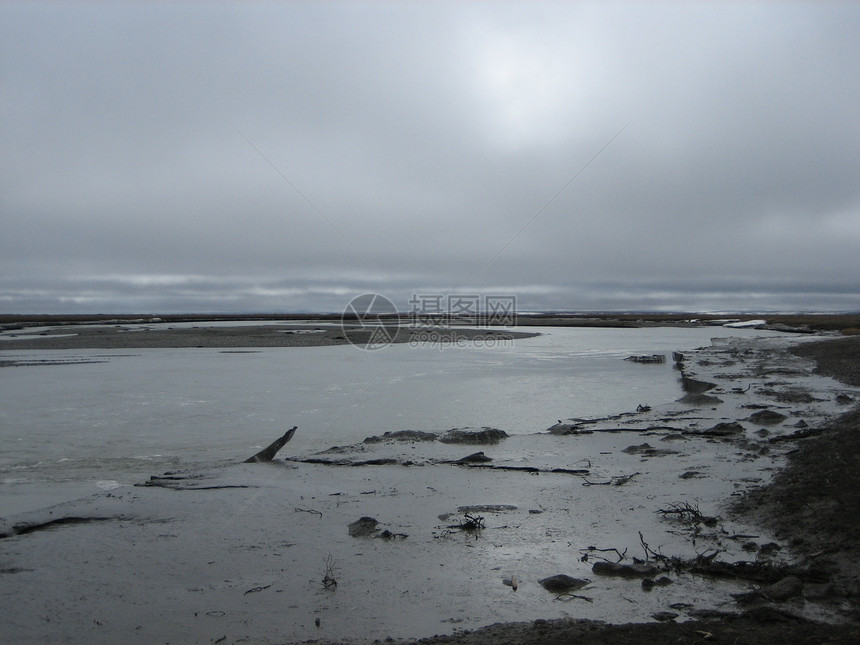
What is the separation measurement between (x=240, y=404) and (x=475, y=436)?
23.0 ft

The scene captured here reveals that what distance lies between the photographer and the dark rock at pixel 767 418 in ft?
37.7

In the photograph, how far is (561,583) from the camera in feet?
15.5

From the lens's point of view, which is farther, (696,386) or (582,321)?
(582,321)

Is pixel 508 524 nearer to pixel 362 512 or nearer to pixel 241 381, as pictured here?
pixel 362 512

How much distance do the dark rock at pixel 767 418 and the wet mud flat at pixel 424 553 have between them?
177 centimetres

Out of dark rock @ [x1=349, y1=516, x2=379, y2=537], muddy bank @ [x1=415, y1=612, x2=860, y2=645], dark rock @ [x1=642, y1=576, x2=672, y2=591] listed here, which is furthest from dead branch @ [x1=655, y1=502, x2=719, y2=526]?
dark rock @ [x1=349, y1=516, x2=379, y2=537]

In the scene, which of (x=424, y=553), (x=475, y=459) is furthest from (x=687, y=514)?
(x=475, y=459)

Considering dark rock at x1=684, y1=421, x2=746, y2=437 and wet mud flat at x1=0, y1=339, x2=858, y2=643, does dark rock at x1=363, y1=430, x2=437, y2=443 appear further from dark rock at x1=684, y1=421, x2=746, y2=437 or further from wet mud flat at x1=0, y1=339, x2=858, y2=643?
dark rock at x1=684, y1=421, x2=746, y2=437

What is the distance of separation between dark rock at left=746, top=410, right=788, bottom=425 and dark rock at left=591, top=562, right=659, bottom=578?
7.97 m

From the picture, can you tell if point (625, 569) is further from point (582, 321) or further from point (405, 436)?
point (582, 321)

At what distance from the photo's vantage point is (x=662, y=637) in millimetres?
3791

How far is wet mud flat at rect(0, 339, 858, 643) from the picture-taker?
165 inches

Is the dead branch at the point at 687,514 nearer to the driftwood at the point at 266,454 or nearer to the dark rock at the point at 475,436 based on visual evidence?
the dark rock at the point at 475,436

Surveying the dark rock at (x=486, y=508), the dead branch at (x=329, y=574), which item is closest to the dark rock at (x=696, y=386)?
the dark rock at (x=486, y=508)
